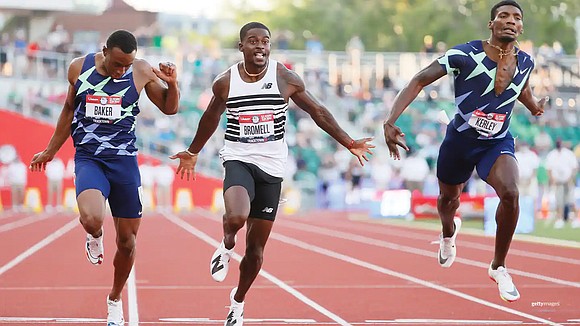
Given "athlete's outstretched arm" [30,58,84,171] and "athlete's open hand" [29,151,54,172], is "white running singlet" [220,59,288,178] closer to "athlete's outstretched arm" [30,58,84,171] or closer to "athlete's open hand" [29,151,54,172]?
"athlete's outstretched arm" [30,58,84,171]

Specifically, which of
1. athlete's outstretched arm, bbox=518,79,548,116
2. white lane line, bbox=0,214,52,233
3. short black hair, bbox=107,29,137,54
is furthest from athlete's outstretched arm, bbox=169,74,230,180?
white lane line, bbox=0,214,52,233

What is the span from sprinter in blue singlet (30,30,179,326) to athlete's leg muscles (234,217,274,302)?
896mm

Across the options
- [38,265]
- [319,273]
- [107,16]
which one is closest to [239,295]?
[319,273]

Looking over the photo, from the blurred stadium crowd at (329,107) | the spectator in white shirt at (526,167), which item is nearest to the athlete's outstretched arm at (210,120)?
the spectator in white shirt at (526,167)

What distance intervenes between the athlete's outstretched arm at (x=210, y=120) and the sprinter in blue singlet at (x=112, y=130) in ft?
0.89

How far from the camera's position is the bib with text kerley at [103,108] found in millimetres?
9086

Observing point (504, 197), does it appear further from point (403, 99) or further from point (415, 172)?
point (415, 172)

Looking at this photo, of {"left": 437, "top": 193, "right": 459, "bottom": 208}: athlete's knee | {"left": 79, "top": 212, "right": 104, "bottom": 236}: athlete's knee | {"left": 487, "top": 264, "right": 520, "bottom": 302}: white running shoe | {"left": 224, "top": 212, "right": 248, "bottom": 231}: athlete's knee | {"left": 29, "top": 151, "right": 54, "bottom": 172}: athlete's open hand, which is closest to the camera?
{"left": 224, "top": 212, "right": 248, "bottom": 231}: athlete's knee

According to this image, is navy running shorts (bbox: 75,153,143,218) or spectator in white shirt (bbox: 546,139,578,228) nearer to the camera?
navy running shorts (bbox: 75,153,143,218)

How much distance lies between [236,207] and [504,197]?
225 centimetres

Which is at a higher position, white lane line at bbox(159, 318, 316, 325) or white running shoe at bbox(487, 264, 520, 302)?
white running shoe at bbox(487, 264, 520, 302)

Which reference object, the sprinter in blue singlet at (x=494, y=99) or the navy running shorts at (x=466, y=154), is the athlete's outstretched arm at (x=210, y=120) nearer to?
the sprinter in blue singlet at (x=494, y=99)

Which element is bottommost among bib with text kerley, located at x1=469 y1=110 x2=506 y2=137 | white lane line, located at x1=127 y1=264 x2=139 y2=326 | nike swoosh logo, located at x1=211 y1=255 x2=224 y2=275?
white lane line, located at x1=127 y1=264 x2=139 y2=326

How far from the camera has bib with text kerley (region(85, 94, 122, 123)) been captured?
9.09m
